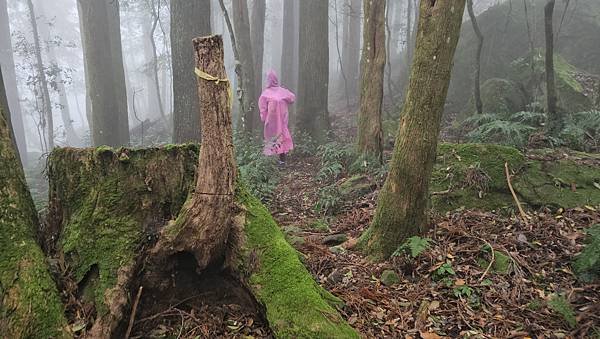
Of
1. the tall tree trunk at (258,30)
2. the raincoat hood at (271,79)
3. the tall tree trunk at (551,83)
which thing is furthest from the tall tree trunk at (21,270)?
the tall tree trunk at (258,30)

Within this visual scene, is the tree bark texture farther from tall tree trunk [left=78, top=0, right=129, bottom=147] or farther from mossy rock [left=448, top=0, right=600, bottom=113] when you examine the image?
tall tree trunk [left=78, top=0, right=129, bottom=147]

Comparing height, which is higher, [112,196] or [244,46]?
[244,46]

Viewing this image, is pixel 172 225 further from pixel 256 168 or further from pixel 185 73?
pixel 185 73

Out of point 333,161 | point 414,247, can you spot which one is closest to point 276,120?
point 333,161

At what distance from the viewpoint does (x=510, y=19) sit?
521 inches

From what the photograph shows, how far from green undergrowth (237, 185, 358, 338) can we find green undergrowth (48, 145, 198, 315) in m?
0.62

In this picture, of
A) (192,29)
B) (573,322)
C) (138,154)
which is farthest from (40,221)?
(192,29)

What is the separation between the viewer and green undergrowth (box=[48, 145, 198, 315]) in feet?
10.5

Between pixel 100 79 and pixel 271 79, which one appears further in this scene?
pixel 100 79

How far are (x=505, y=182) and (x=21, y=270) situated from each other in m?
5.25

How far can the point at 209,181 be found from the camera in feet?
10.6

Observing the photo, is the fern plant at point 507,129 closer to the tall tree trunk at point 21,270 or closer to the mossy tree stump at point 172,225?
the mossy tree stump at point 172,225

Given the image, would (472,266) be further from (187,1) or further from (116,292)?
(187,1)

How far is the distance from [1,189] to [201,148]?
1.39 m
